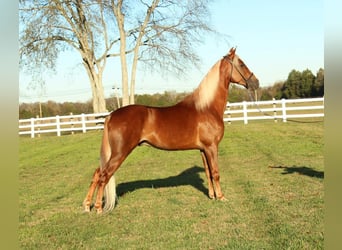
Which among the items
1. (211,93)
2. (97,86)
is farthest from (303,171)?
(97,86)

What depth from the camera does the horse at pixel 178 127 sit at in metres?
6.16

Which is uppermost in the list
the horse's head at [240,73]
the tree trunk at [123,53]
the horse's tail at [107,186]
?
the tree trunk at [123,53]

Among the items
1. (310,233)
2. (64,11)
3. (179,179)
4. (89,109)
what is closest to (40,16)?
(64,11)

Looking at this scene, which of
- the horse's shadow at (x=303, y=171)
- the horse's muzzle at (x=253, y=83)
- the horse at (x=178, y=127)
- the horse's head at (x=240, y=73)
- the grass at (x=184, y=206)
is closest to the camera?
the grass at (x=184, y=206)

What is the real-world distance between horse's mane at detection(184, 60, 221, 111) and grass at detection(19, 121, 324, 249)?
5.72 ft

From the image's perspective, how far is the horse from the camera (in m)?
6.16

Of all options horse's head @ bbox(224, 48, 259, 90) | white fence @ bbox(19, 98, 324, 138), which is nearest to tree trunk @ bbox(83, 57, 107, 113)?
white fence @ bbox(19, 98, 324, 138)

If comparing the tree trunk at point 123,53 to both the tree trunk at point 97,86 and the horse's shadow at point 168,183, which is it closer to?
the tree trunk at point 97,86

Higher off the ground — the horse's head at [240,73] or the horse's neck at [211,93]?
the horse's head at [240,73]

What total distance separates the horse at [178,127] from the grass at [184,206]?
496mm

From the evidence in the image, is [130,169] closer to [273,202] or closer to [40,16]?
[273,202]

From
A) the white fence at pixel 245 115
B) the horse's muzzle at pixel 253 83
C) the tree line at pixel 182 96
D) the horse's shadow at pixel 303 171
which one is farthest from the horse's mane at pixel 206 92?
the tree line at pixel 182 96

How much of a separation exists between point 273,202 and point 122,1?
78.6 feet
